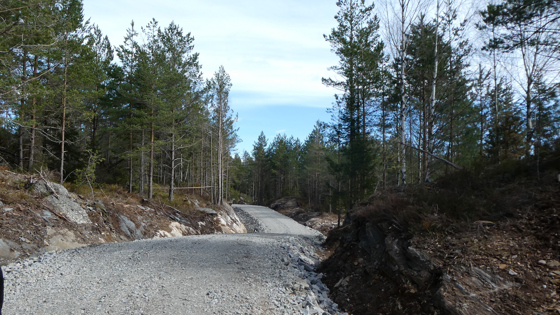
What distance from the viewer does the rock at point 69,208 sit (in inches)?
410

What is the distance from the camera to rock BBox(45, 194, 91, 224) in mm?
10406

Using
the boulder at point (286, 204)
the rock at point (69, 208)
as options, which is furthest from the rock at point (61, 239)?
the boulder at point (286, 204)

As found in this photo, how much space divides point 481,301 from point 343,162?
50.6ft

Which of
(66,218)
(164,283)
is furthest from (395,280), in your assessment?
(66,218)

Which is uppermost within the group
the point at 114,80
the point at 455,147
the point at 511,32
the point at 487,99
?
the point at 114,80

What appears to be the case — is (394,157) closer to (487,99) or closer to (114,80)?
(487,99)

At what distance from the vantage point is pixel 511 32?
7.96 meters

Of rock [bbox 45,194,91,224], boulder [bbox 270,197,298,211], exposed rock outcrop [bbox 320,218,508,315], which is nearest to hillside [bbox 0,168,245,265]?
rock [bbox 45,194,91,224]

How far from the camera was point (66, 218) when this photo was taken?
10.3 meters

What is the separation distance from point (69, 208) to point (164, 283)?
7.49 m

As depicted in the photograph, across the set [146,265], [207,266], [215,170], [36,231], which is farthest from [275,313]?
[215,170]

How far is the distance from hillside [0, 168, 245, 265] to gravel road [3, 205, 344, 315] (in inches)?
34.8

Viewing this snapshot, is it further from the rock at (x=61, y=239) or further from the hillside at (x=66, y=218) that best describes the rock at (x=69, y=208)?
the rock at (x=61, y=239)

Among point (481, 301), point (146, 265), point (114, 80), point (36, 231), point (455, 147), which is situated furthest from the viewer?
point (114, 80)
